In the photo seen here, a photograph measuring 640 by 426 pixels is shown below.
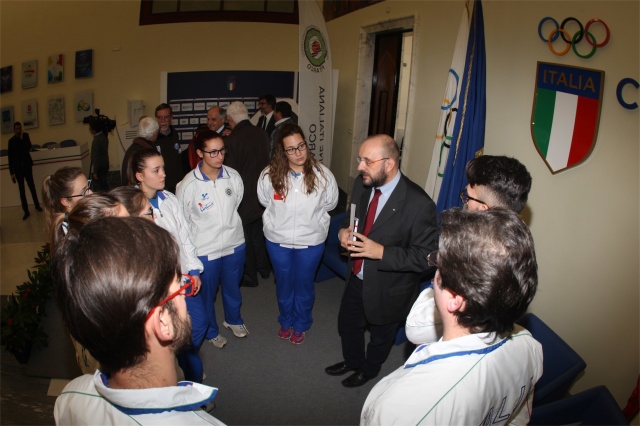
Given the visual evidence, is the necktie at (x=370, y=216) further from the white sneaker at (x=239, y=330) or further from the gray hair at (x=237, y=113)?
the gray hair at (x=237, y=113)

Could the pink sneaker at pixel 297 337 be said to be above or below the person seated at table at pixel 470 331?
below

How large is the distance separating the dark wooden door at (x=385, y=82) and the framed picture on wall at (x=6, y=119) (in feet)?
23.4

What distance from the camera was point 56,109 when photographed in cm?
804

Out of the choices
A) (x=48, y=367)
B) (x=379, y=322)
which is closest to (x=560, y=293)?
(x=379, y=322)

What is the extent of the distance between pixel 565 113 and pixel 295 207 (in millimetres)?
1897

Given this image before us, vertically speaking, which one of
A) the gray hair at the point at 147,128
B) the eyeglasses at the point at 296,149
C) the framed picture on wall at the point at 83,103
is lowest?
the eyeglasses at the point at 296,149

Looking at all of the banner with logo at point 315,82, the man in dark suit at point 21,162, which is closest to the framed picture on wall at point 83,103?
the man in dark suit at point 21,162

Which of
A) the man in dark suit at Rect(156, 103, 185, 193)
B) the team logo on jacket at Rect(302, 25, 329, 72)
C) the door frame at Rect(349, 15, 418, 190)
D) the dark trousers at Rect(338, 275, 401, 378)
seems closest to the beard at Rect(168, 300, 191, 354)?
the dark trousers at Rect(338, 275, 401, 378)

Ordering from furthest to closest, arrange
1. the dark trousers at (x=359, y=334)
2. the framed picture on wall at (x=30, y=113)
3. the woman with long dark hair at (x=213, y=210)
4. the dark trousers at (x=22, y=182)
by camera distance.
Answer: the framed picture on wall at (x=30, y=113)
the dark trousers at (x=22, y=182)
the woman with long dark hair at (x=213, y=210)
the dark trousers at (x=359, y=334)

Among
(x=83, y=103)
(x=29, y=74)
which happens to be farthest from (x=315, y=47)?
(x=29, y=74)

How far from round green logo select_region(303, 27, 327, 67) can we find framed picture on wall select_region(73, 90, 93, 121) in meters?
5.07

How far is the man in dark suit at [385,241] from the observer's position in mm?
2314

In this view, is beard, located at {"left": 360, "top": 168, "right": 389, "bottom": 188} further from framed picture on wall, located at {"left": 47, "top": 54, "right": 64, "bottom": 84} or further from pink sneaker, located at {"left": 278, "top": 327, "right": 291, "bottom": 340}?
framed picture on wall, located at {"left": 47, "top": 54, "right": 64, "bottom": 84}

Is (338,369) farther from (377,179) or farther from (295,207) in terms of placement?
(377,179)
